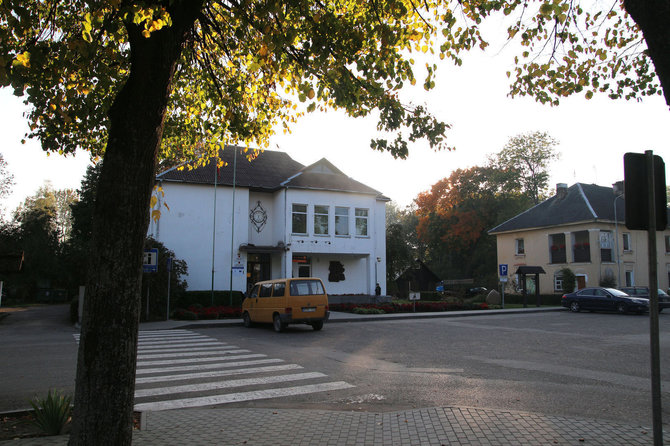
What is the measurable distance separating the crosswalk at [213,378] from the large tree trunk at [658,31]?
20.7 ft

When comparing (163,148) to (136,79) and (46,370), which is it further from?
(136,79)

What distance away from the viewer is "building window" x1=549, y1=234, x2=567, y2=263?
43.8m

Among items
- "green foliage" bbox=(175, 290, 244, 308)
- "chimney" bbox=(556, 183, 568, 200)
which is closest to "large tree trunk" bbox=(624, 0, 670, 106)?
"green foliage" bbox=(175, 290, 244, 308)

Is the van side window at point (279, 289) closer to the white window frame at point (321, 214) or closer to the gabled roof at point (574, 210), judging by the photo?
the white window frame at point (321, 214)

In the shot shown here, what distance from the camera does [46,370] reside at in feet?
32.3

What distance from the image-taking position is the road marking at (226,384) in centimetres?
776

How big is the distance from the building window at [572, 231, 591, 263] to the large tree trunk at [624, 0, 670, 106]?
137 feet

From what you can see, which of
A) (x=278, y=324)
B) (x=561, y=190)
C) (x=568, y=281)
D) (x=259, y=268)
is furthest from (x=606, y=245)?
(x=278, y=324)

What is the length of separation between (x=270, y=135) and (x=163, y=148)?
2729mm

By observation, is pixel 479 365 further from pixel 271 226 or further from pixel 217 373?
pixel 271 226

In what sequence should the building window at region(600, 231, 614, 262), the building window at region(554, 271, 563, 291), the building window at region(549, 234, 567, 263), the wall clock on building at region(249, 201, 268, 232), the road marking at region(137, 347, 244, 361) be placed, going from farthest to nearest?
the building window at region(549, 234, 567, 263), the building window at region(554, 271, 563, 291), the building window at region(600, 231, 614, 262), the wall clock on building at region(249, 201, 268, 232), the road marking at region(137, 347, 244, 361)

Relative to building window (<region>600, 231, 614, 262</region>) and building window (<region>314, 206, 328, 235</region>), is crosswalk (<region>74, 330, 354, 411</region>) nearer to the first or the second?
building window (<region>314, 206, 328, 235</region>)

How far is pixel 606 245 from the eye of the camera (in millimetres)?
41125

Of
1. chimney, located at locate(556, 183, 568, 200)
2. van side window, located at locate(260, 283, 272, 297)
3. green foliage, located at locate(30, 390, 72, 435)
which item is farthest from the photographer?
chimney, located at locate(556, 183, 568, 200)
